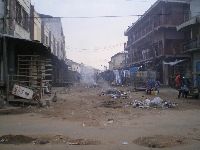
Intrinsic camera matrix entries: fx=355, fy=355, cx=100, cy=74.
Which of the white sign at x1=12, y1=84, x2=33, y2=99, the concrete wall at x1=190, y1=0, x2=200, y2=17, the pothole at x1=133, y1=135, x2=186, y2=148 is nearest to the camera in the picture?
the pothole at x1=133, y1=135, x2=186, y2=148

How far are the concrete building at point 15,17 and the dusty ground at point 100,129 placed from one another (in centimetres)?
847

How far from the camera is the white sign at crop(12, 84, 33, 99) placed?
17797 millimetres

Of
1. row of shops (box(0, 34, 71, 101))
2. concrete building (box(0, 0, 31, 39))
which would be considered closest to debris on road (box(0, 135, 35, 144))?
row of shops (box(0, 34, 71, 101))

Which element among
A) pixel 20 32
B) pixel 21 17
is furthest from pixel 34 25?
pixel 20 32

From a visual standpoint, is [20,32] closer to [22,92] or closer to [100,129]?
[22,92]

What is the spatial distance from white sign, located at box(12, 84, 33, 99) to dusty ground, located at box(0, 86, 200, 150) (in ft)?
4.27

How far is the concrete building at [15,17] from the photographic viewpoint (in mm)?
23062

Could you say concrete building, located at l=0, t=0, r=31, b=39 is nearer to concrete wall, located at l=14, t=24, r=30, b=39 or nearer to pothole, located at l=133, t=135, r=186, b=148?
concrete wall, located at l=14, t=24, r=30, b=39

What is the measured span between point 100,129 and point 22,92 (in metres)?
7.81

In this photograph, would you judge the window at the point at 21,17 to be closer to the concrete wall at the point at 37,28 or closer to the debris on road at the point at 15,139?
the concrete wall at the point at 37,28

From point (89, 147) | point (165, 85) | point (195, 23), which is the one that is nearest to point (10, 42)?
point (89, 147)

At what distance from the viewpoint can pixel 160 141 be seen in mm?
9273

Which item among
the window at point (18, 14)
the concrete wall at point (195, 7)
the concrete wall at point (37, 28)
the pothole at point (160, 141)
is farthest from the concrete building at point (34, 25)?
the pothole at point (160, 141)

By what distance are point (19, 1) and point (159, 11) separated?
23.0 m
